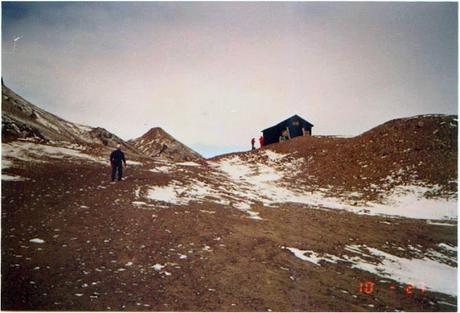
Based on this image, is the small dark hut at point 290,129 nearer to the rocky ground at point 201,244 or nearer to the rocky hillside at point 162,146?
the rocky hillside at point 162,146

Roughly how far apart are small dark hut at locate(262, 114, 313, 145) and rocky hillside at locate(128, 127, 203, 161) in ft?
63.3

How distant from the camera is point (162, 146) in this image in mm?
60719

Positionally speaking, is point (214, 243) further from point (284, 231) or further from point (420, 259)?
point (420, 259)

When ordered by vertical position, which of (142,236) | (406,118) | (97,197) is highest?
(406,118)

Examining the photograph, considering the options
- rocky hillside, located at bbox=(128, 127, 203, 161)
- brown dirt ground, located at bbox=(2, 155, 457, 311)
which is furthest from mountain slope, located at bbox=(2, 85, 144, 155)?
rocky hillside, located at bbox=(128, 127, 203, 161)

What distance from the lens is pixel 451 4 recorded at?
1286cm

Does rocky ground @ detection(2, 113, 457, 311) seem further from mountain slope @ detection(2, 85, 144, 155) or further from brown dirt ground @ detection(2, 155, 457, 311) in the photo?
mountain slope @ detection(2, 85, 144, 155)

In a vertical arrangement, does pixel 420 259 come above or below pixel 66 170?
below

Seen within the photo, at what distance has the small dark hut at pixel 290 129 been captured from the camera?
4375cm

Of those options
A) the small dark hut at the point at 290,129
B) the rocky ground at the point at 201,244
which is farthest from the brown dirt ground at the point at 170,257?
the small dark hut at the point at 290,129

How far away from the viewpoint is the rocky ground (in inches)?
277

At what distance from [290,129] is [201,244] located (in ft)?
118

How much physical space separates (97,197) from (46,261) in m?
5.25

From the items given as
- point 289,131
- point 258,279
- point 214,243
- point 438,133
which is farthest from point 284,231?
point 289,131
